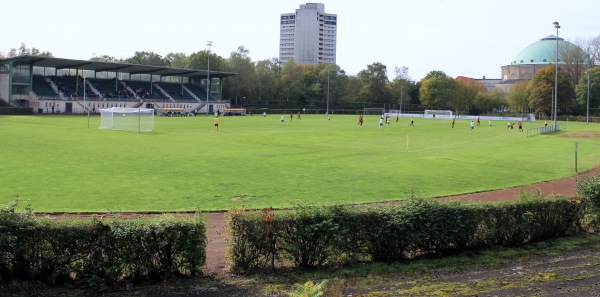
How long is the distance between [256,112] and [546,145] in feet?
262

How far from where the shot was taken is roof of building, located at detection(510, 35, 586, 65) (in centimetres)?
16012

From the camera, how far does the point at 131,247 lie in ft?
32.8

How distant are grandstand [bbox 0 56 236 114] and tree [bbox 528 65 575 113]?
72.5 meters

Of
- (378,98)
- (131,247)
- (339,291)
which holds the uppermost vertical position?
(378,98)

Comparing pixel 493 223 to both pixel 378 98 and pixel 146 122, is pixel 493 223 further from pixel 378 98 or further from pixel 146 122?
pixel 378 98

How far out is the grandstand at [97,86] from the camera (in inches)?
3462

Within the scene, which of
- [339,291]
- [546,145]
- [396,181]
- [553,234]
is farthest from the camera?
[546,145]

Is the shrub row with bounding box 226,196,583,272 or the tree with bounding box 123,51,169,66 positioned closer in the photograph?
the shrub row with bounding box 226,196,583,272

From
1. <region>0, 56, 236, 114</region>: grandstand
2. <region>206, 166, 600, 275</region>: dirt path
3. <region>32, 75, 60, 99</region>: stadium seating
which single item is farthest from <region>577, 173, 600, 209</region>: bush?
<region>32, 75, 60, 99</region>: stadium seating

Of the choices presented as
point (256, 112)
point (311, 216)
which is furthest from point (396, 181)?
point (256, 112)

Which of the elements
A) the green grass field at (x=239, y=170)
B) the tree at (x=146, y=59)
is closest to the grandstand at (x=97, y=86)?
the tree at (x=146, y=59)

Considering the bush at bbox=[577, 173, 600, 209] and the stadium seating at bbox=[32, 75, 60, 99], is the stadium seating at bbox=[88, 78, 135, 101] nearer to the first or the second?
the stadium seating at bbox=[32, 75, 60, 99]

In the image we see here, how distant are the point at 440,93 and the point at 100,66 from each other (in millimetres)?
89997

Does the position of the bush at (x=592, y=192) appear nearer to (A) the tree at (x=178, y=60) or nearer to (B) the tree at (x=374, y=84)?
(A) the tree at (x=178, y=60)
